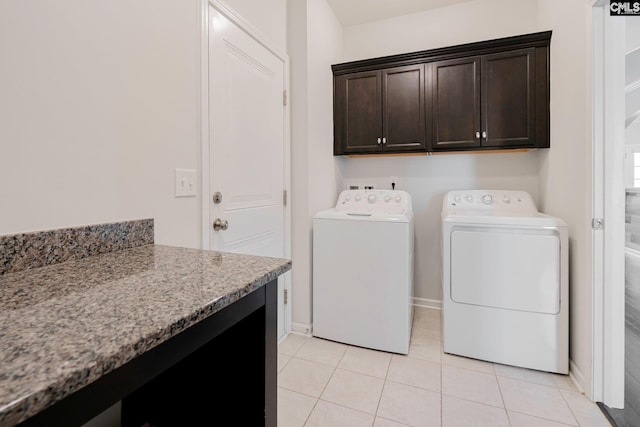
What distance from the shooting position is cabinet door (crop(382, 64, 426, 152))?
2506 mm

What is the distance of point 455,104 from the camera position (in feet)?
7.91

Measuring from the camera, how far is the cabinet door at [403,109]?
8.22 feet

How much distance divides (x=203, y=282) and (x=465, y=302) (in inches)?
72.2

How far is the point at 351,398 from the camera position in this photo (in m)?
1.65

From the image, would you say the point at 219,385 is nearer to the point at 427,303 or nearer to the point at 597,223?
the point at 597,223

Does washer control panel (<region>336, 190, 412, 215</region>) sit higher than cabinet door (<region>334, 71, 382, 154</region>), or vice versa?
cabinet door (<region>334, 71, 382, 154</region>)

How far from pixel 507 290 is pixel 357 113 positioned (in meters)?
1.78

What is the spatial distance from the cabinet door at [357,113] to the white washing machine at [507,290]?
1.03m

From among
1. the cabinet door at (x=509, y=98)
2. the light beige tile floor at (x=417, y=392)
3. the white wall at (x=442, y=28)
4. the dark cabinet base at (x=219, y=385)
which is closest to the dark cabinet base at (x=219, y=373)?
the dark cabinet base at (x=219, y=385)

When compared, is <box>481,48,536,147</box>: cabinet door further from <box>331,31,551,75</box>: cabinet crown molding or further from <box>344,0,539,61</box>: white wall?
<box>344,0,539,61</box>: white wall

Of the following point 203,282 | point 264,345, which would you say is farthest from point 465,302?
point 203,282

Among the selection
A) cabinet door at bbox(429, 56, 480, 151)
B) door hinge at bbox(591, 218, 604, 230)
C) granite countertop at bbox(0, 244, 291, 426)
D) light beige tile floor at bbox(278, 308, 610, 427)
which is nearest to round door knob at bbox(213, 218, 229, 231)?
granite countertop at bbox(0, 244, 291, 426)

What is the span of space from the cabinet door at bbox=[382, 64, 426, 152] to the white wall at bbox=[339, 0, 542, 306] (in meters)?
0.35

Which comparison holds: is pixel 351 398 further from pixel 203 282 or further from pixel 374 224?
pixel 203 282
